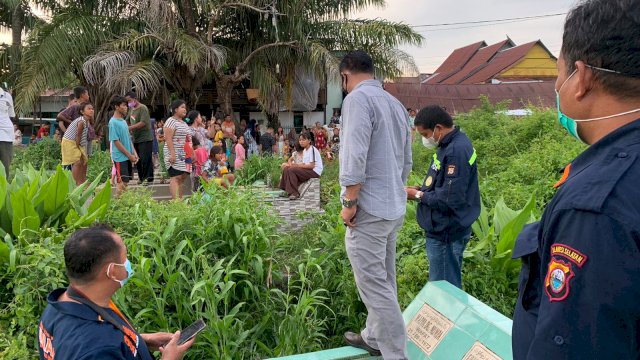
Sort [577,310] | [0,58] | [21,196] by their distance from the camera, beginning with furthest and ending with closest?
[0,58] → [21,196] → [577,310]

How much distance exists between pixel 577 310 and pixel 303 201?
667cm

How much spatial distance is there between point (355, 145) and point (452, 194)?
0.96 meters

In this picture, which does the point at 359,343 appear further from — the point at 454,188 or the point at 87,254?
the point at 87,254

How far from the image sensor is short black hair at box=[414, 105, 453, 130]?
11.5ft

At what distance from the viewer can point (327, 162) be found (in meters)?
11.3

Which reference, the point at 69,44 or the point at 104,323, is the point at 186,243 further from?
the point at 69,44

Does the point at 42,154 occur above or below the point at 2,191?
below

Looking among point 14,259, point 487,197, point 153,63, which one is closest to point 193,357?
point 14,259

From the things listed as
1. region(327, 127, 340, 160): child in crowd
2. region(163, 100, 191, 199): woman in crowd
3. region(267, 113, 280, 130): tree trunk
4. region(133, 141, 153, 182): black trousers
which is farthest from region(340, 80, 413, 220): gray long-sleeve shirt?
region(267, 113, 280, 130): tree trunk

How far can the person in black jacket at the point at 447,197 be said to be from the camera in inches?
133

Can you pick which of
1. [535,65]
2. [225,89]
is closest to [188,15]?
[225,89]

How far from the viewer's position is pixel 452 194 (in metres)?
3.36

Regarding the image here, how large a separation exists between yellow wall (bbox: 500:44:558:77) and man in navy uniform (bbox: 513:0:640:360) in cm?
2721

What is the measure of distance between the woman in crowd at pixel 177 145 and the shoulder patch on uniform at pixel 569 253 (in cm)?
594
